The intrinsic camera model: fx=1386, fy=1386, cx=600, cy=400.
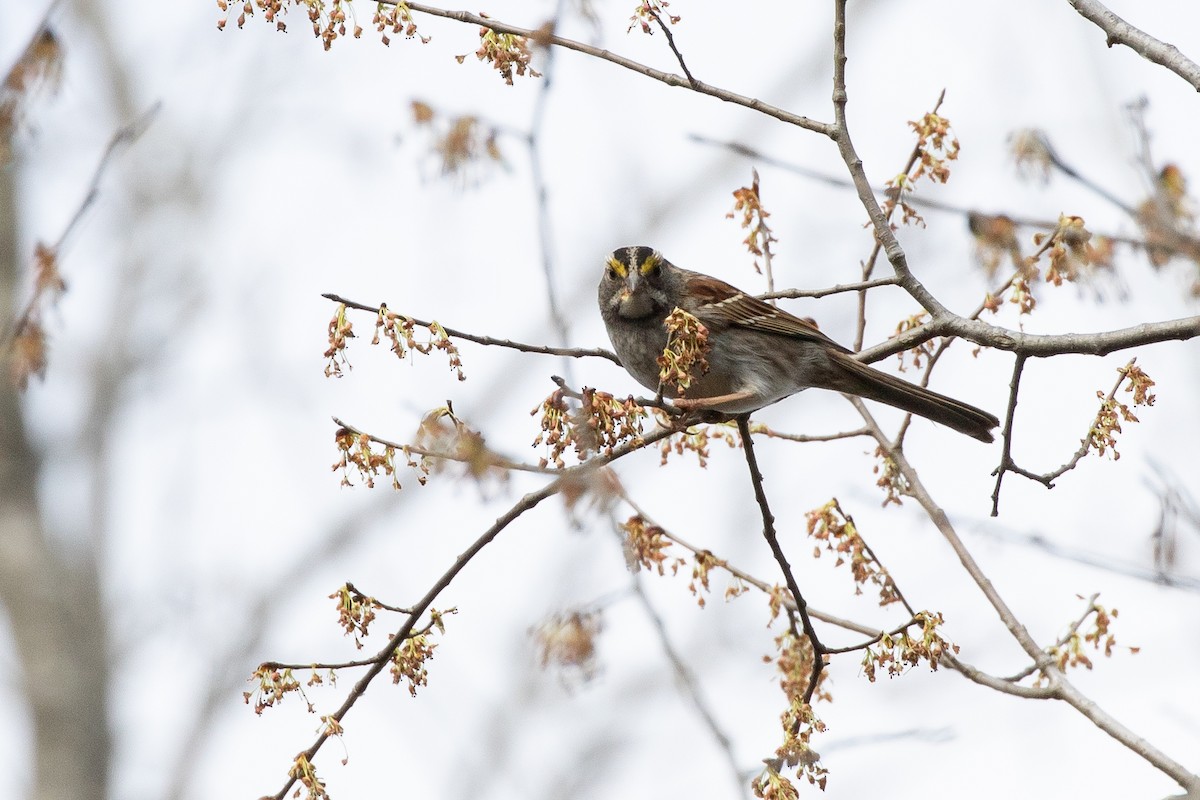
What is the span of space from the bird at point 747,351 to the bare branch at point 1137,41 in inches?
74.0

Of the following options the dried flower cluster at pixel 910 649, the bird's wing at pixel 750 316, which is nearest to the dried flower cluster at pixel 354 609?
the dried flower cluster at pixel 910 649

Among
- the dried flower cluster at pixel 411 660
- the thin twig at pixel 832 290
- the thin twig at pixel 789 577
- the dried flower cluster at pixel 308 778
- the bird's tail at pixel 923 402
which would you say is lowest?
the dried flower cluster at pixel 308 778

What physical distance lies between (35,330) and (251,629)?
30.0ft

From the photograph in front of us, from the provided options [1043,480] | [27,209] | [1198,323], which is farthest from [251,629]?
[1198,323]

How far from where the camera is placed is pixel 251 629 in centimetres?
1249

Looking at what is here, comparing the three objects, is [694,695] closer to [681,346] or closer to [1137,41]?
[681,346]

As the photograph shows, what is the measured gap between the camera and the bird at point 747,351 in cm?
541

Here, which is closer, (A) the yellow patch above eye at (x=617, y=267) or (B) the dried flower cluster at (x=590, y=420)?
(B) the dried flower cluster at (x=590, y=420)

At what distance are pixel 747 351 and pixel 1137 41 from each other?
2298 mm

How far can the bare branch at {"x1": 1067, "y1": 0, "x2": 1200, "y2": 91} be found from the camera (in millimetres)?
3496

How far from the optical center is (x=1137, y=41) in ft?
11.8

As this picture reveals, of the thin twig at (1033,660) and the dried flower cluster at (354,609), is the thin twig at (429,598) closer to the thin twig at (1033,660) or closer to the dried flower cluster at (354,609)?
the dried flower cluster at (354,609)

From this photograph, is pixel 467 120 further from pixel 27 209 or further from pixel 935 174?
pixel 27 209

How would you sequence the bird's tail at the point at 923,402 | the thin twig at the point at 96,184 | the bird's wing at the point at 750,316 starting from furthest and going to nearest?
1. the bird's wing at the point at 750,316
2. the bird's tail at the point at 923,402
3. the thin twig at the point at 96,184
